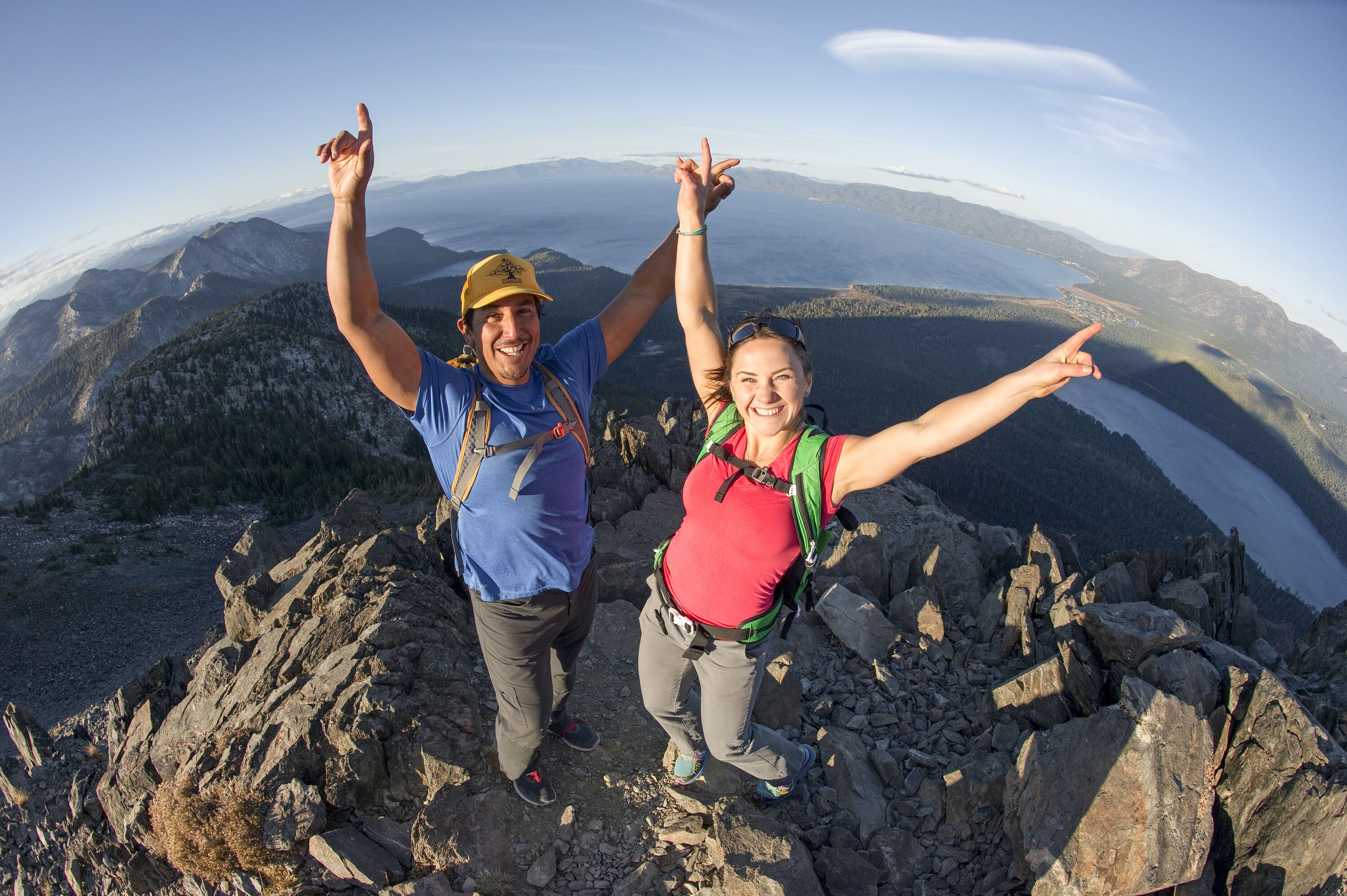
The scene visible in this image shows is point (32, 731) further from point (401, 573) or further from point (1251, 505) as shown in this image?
point (1251, 505)

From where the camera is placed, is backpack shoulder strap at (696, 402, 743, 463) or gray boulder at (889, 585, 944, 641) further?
gray boulder at (889, 585, 944, 641)

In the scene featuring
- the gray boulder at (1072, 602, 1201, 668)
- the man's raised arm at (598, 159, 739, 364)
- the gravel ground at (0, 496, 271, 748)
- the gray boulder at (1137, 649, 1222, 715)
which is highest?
the man's raised arm at (598, 159, 739, 364)

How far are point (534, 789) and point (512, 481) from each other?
118 inches

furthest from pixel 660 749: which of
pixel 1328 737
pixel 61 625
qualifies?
pixel 61 625

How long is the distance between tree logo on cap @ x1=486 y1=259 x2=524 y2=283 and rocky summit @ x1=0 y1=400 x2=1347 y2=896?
416cm

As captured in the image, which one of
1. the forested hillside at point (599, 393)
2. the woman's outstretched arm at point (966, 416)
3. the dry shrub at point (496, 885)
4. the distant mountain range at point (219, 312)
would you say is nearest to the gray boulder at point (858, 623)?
the dry shrub at point (496, 885)

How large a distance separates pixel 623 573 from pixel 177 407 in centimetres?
4304

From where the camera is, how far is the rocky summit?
4594 mm

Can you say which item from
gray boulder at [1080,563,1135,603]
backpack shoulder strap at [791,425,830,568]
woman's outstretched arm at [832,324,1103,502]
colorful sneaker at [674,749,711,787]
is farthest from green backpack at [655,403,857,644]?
gray boulder at [1080,563,1135,603]

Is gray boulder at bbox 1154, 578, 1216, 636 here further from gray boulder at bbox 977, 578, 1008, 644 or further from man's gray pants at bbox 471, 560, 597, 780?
man's gray pants at bbox 471, 560, 597, 780

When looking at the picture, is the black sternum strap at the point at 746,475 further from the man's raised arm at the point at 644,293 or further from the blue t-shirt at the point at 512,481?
the man's raised arm at the point at 644,293

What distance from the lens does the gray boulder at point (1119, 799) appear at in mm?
4418

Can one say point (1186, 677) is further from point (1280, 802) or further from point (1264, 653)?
point (1264, 653)

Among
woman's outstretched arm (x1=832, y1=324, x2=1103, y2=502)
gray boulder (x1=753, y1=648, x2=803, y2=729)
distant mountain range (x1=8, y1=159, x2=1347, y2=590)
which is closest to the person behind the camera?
woman's outstretched arm (x1=832, y1=324, x2=1103, y2=502)
